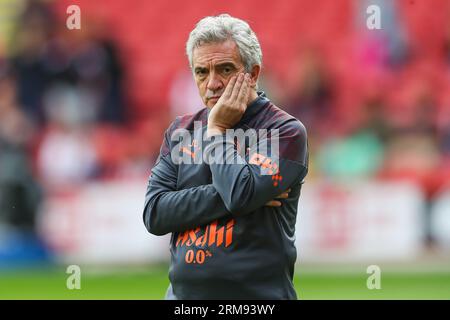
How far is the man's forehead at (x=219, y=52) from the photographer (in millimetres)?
4156

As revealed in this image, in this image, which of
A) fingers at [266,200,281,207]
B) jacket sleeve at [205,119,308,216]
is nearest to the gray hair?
jacket sleeve at [205,119,308,216]

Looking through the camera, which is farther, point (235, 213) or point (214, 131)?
point (214, 131)

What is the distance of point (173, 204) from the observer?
13.6 ft

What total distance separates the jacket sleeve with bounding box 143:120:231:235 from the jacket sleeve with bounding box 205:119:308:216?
66mm

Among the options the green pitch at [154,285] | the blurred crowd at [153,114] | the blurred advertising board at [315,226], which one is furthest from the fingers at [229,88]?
the blurred crowd at [153,114]

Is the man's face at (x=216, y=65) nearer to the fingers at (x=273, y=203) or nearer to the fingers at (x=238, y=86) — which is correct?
the fingers at (x=238, y=86)

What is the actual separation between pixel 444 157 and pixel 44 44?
6263 millimetres

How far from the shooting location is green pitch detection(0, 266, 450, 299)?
9.91 m

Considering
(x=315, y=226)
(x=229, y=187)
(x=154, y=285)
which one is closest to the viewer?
(x=229, y=187)

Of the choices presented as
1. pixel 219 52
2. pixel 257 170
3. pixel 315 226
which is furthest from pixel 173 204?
pixel 315 226

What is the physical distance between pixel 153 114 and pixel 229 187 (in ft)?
37.1

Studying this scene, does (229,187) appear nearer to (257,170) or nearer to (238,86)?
(257,170)

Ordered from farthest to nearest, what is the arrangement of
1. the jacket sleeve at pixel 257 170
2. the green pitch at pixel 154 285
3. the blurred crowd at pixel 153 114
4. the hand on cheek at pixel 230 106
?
the blurred crowd at pixel 153 114, the green pitch at pixel 154 285, the hand on cheek at pixel 230 106, the jacket sleeve at pixel 257 170

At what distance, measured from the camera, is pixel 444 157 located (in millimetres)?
13383
